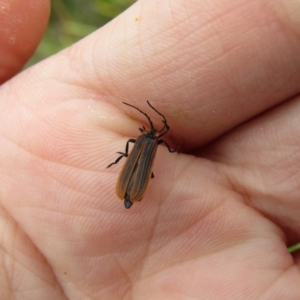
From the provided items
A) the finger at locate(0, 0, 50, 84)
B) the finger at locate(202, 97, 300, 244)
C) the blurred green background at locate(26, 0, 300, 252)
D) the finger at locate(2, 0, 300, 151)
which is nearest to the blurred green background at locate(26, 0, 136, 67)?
the blurred green background at locate(26, 0, 300, 252)

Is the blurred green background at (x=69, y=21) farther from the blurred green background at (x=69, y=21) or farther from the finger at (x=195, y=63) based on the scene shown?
the finger at (x=195, y=63)

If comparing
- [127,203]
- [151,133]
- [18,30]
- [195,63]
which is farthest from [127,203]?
[18,30]

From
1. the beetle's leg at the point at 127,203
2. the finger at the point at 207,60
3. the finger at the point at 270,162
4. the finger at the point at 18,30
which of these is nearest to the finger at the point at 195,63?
the finger at the point at 207,60

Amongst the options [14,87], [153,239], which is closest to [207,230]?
[153,239]

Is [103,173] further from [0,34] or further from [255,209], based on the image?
[0,34]

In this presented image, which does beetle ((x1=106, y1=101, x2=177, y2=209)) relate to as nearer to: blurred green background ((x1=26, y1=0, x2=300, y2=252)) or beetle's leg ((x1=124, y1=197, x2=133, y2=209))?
beetle's leg ((x1=124, y1=197, x2=133, y2=209))
